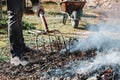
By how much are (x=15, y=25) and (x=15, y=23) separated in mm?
49

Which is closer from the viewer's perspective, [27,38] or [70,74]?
[70,74]

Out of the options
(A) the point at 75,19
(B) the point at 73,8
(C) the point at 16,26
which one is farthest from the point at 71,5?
(C) the point at 16,26

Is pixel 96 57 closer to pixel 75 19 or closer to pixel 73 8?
pixel 75 19

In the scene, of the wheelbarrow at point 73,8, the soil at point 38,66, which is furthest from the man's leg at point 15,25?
the wheelbarrow at point 73,8

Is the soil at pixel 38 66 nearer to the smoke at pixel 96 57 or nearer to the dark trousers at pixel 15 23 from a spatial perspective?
the smoke at pixel 96 57

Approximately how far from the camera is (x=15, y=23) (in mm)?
7008

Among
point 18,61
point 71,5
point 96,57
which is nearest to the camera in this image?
→ point 18,61

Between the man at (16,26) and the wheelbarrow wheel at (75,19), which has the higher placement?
the man at (16,26)

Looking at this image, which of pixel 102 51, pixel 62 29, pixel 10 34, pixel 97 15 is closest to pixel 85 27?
pixel 62 29

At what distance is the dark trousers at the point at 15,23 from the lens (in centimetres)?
691

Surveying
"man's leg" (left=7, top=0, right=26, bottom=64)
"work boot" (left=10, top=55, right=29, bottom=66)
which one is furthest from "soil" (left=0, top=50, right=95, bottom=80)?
"man's leg" (left=7, top=0, right=26, bottom=64)

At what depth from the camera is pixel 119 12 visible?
18.5 m

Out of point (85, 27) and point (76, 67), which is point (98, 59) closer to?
point (76, 67)

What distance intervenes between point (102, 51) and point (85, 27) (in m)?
5.45
